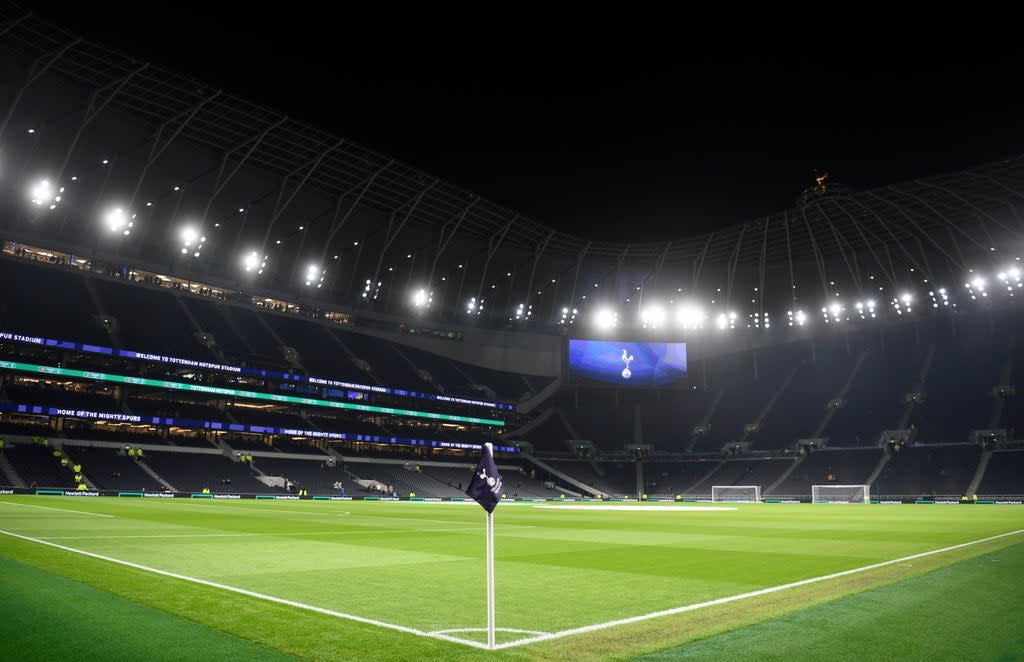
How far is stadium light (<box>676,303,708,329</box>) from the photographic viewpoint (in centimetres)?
8492

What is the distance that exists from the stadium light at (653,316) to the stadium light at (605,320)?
3.92 meters

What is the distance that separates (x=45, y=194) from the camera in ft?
193

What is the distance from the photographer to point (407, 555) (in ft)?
44.9

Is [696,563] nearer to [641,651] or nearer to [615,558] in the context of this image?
[615,558]

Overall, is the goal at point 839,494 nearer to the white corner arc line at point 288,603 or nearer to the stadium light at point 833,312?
the stadium light at point 833,312

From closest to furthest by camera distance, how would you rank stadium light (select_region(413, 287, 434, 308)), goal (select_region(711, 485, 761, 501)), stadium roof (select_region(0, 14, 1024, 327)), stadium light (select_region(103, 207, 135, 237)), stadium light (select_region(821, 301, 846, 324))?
stadium roof (select_region(0, 14, 1024, 327)) < stadium light (select_region(103, 207, 135, 237)) < goal (select_region(711, 485, 761, 501)) < stadium light (select_region(413, 287, 434, 308)) < stadium light (select_region(821, 301, 846, 324))

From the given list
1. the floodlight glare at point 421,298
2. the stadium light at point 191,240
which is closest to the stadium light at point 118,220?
the stadium light at point 191,240

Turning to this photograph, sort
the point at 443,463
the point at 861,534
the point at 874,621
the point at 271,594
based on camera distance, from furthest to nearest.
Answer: the point at 443,463
the point at 861,534
the point at 271,594
the point at 874,621

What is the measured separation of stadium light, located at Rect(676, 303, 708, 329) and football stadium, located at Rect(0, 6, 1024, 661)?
1.76ft

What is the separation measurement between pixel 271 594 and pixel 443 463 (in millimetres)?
72178

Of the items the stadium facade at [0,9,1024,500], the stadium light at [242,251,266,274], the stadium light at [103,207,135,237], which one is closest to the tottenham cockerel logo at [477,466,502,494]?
the stadium facade at [0,9,1024,500]

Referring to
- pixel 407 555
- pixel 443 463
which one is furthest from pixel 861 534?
pixel 443 463

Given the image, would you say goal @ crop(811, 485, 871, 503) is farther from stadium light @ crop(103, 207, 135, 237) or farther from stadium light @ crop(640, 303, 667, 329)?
stadium light @ crop(103, 207, 135, 237)

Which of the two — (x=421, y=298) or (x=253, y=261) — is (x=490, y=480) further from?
(x=421, y=298)
